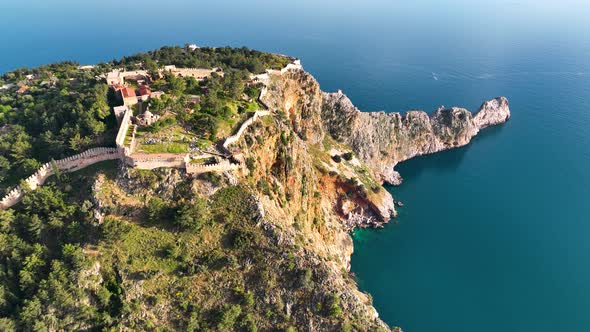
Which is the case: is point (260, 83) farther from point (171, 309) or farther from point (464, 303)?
point (464, 303)

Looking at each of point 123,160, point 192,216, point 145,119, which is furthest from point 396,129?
point 123,160

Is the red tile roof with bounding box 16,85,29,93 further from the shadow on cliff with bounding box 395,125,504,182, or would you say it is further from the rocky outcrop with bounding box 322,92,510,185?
the shadow on cliff with bounding box 395,125,504,182

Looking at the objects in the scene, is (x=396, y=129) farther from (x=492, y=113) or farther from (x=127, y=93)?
(x=127, y=93)

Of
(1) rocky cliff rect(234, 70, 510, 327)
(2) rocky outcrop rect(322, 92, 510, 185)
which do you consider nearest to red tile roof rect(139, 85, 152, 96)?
(1) rocky cliff rect(234, 70, 510, 327)

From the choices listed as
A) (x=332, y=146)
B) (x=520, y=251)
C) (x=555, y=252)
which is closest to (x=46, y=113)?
(x=332, y=146)

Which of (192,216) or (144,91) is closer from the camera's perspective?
(192,216)

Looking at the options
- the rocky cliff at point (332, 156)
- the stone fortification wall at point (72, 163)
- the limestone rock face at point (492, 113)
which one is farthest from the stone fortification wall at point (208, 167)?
the limestone rock face at point (492, 113)
